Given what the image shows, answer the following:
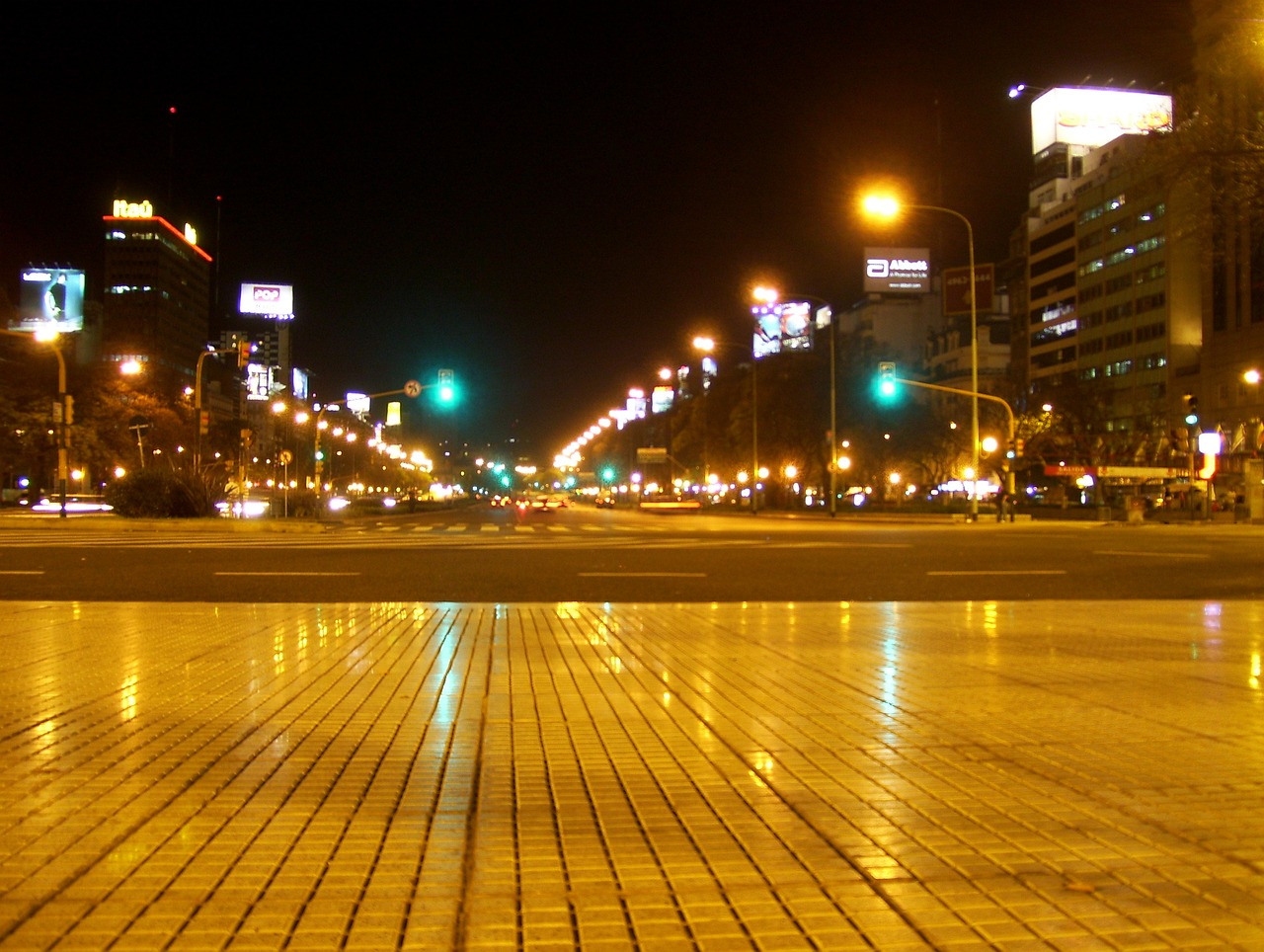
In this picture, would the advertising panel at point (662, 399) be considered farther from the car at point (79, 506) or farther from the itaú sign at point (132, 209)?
the car at point (79, 506)

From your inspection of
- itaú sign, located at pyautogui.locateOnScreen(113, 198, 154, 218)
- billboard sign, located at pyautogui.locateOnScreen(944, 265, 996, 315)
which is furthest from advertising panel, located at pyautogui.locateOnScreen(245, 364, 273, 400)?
billboard sign, located at pyautogui.locateOnScreen(944, 265, 996, 315)

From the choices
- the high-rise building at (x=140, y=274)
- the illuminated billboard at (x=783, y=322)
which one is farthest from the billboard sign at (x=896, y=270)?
the high-rise building at (x=140, y=274)

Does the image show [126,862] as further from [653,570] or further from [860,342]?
[860,342]

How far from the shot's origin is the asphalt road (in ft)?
49.8

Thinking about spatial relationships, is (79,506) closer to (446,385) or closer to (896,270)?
(446,385)

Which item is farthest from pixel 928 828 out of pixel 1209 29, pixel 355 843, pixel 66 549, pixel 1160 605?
pixel 66 549

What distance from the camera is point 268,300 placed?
493 ft

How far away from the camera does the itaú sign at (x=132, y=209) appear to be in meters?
177

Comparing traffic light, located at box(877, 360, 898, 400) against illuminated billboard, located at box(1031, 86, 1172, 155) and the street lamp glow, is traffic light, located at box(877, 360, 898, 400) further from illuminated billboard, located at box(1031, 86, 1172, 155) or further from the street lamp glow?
illuminated billboard, located at box(1031, 86, 1172, 155)

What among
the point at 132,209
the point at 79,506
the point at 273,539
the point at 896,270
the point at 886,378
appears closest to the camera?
the point at 273,539

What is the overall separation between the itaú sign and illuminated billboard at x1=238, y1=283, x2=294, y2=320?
3794 cm

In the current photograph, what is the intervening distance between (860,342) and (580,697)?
77248 millimetres

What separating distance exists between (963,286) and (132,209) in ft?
545

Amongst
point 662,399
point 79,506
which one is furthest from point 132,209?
point 79,506
